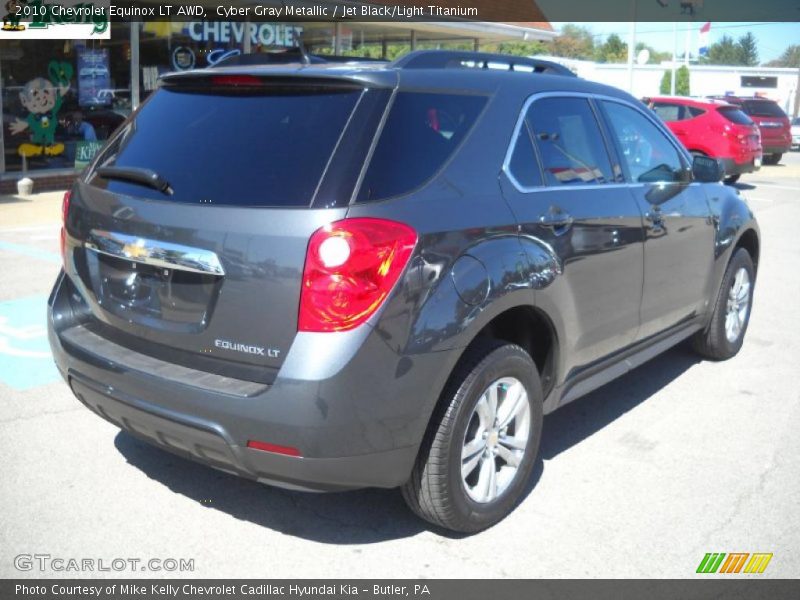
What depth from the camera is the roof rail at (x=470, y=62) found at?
3494mm

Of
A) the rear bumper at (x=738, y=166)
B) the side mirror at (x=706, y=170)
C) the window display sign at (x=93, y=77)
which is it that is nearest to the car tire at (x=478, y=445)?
the side mirror at (x=706, y=170)

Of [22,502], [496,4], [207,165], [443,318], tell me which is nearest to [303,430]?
[443,318]

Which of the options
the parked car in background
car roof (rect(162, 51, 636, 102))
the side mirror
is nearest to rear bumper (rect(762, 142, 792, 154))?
the parked car in background

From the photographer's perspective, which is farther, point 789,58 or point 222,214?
point 789,58

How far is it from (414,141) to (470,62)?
90 cm

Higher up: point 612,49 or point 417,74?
point 612,49

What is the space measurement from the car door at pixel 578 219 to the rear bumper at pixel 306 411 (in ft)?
2.94

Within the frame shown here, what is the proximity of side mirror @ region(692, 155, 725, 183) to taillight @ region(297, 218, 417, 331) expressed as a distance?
3082mm

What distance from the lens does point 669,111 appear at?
18.3 meters

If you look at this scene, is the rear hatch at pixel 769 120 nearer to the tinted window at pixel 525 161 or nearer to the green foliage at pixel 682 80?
the tinted window at pixel 525 161

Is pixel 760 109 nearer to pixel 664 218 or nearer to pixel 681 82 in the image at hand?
pixel 664 218

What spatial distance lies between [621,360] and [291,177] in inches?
87.7

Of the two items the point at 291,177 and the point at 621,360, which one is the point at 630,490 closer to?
the point at 621,360

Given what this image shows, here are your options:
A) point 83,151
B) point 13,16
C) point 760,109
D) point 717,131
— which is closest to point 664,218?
point 13,16
